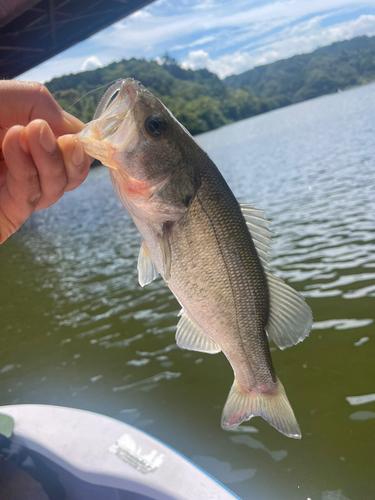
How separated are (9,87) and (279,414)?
6.43ft

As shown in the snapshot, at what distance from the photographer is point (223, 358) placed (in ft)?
21.3

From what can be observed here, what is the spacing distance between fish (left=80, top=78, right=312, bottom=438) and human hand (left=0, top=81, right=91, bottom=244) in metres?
0.13

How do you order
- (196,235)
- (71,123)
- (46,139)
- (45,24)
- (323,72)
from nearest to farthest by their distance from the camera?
(46,139) → (196,235) → (71,123) → (45,24) → (323,72)

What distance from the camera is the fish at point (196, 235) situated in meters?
1.61

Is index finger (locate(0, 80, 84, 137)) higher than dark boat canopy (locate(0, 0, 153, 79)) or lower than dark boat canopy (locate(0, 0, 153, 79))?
lower

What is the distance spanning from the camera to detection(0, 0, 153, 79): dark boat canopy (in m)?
14.6

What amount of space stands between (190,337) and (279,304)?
47 cm

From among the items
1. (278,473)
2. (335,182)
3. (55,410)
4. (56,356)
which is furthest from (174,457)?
(335,182)

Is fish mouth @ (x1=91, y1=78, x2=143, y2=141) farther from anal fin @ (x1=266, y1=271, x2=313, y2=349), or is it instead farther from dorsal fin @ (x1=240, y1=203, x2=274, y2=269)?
anal fin @ (x1=266, y1=271, x2=313, y2=349)

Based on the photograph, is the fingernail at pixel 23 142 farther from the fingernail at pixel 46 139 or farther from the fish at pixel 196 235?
the fish at pixel 196 235

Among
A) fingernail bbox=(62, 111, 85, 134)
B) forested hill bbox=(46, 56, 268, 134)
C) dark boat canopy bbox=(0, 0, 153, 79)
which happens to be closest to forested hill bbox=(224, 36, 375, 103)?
forested hill bbox=(46, 56, 268, 134)

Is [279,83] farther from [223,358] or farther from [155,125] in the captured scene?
[155,125]

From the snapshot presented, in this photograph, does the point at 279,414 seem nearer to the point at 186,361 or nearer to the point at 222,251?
the point at 222,251

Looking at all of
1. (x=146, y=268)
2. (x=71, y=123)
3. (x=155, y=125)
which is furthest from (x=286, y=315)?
(x=71, y=123)
